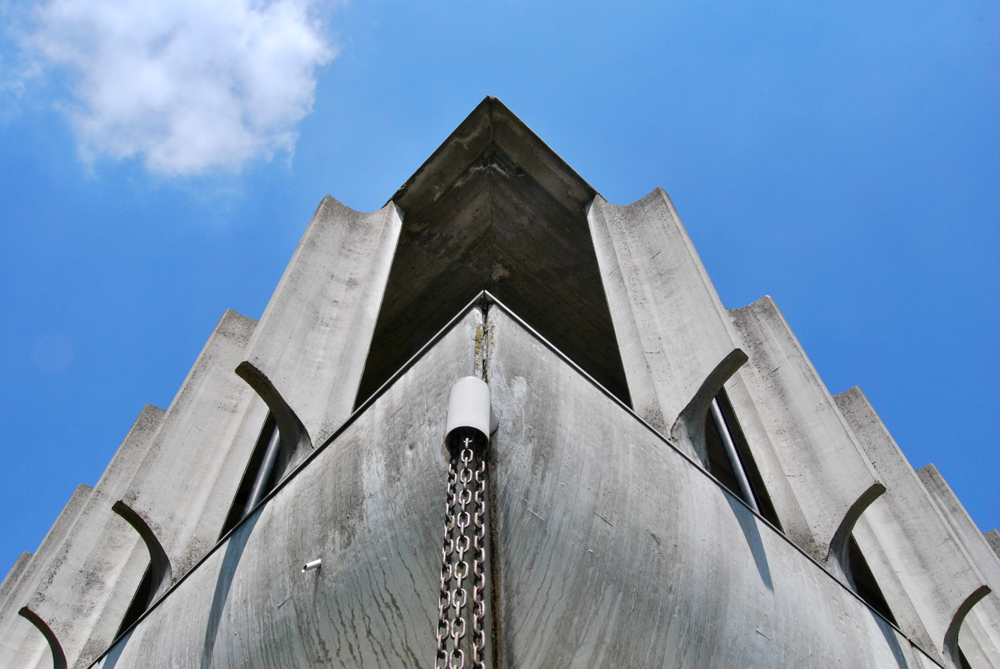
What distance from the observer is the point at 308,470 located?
3.86 m

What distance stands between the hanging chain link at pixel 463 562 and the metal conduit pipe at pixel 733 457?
2624 mm

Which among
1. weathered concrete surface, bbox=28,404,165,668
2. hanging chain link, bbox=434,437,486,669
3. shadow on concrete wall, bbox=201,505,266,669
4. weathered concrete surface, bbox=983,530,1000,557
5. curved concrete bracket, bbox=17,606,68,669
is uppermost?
weathered concrete surface, bbox=983,530,1000,557

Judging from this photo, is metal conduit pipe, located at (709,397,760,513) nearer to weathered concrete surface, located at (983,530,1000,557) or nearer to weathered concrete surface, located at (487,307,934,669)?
weathered concrete surface, located at (487,307,934,669)

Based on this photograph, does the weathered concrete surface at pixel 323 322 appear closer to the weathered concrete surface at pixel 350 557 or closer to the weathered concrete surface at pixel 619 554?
the weathered concrete surface at pixel 350 557

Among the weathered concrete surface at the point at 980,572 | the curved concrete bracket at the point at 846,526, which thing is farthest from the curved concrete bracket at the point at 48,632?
the weathered concrete surface at the point at 980,572

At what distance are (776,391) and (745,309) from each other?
172cm

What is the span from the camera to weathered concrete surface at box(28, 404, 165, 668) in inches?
218

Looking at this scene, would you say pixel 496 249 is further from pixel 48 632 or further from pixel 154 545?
pixel 48 632

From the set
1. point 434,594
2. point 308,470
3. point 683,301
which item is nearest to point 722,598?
point 434,594

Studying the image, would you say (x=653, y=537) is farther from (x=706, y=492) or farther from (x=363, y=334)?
(x=363, y=334)

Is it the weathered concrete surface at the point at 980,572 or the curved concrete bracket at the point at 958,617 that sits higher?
the weathered concrete surface at the point at 980,572

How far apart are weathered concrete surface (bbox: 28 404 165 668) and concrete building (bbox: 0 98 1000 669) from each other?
2 centimetres

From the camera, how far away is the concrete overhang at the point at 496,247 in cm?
741

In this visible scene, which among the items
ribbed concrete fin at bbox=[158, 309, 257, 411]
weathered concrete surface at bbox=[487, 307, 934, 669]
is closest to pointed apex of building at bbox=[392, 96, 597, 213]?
ribbed concrete fin at bbox=[158, 309, 257, 411]
